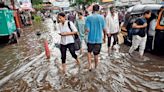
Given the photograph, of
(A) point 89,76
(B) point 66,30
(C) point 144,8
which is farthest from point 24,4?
(A) point 89,76

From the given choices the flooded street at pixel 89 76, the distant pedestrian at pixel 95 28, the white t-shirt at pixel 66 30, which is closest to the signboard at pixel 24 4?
the flooded street at pixel 89 76

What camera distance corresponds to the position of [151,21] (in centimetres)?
948

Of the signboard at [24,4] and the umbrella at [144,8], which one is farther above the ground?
the umbrella at [144,8]

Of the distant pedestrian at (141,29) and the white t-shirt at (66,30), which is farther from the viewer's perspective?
the distant pedestrian at (141,29)

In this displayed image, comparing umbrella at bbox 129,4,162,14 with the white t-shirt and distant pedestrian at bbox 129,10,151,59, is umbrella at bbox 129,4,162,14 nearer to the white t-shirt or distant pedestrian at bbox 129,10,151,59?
distant pedestrian at bbox 129,10,151,59

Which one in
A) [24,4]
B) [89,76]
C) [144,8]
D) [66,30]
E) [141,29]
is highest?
[144,8]

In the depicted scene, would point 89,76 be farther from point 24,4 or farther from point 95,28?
point 24,4

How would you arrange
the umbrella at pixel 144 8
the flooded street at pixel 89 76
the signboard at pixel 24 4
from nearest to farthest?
the flooded street at pixel 89 76
the umbrella at pixel 144 8
the signboard at pixel 24 4

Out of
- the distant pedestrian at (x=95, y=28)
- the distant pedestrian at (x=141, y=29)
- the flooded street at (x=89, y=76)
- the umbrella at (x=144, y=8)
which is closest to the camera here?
the flooded street at (x=89, y=76)

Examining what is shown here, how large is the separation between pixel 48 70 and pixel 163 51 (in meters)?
4.02

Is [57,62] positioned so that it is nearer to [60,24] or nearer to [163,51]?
[60,24]

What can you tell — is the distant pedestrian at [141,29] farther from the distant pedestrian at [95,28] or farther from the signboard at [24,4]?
the signboard at [24,4]

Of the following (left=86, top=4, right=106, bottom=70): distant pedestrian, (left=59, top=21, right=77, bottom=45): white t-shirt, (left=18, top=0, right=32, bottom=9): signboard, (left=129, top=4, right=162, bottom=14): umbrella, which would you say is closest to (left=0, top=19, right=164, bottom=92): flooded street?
(left=86, top=4, right=106, bottom=70): distant pedestrian

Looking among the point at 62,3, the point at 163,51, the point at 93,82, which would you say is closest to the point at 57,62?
the point at 93,82
